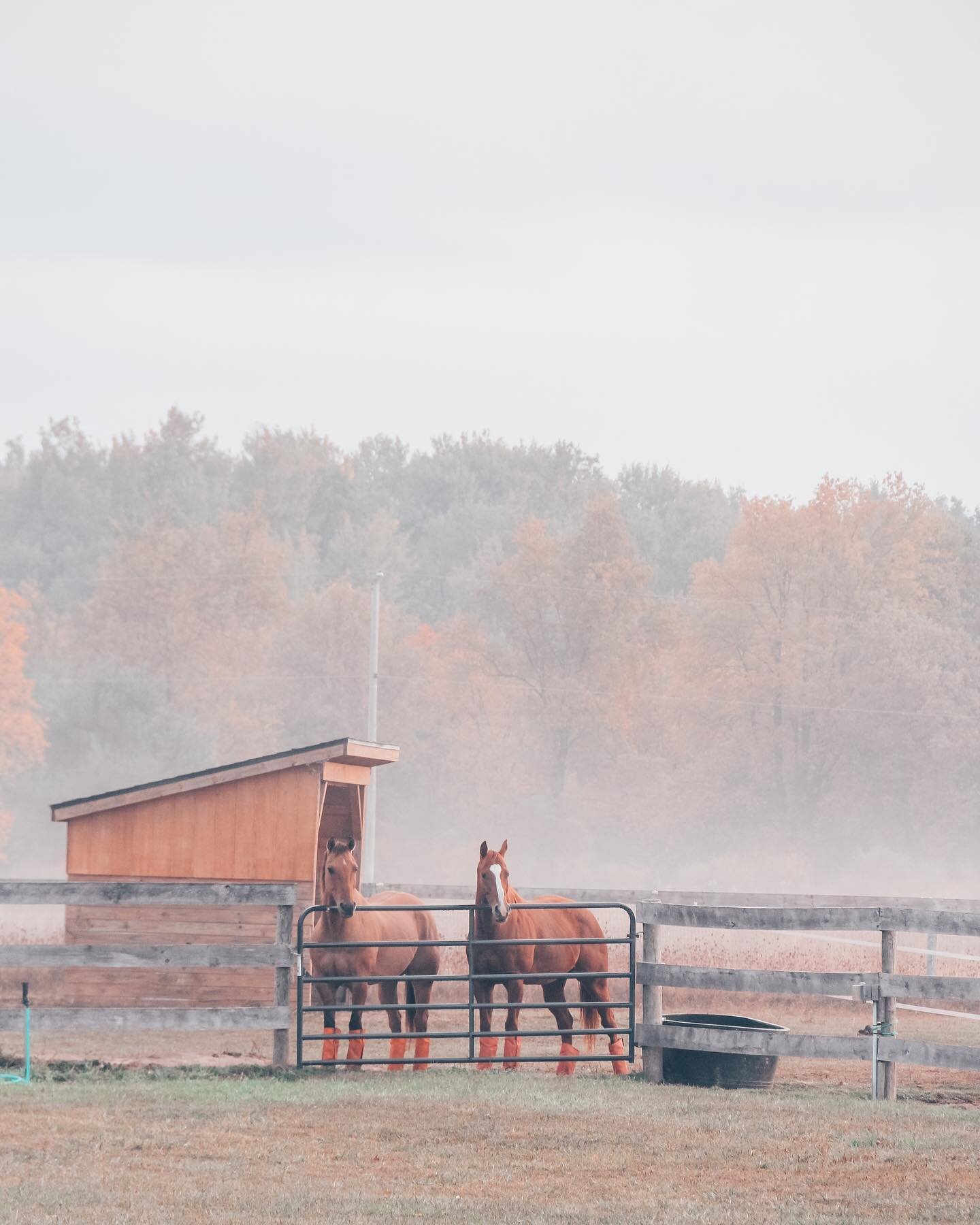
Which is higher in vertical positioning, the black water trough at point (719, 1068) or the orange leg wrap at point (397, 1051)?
the black water trough at point (719, 1068)

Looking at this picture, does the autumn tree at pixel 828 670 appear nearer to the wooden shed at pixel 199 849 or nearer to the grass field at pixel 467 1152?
the wooden shed at pixel 199 849

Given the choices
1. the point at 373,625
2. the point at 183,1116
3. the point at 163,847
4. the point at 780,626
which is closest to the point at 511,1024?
the point at 183,1116

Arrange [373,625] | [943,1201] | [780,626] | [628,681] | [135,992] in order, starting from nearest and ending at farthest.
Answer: [943,1201] → [135,992] → [373,625] → [780,626] → [628,681]

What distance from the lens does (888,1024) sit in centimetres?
1039

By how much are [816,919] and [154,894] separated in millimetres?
4617

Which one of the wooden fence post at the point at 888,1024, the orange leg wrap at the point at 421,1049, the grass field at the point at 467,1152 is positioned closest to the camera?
the grass field at the point at 467,1152

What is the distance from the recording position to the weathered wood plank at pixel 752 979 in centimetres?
1039

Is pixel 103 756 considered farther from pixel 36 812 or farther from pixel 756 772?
pixel 756 772

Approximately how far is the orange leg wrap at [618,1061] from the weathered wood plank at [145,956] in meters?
2.55

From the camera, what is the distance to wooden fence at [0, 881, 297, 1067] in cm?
1096

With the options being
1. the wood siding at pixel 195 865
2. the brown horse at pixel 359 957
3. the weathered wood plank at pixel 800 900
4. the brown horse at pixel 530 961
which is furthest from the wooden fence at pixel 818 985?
the weathered wood plank at pixel 800 900

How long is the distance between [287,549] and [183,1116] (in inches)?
2854

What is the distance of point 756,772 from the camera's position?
60750mm

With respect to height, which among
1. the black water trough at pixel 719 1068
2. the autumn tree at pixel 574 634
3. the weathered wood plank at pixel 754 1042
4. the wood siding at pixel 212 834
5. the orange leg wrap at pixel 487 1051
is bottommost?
the orange leg wrap at pixel 487 1051
